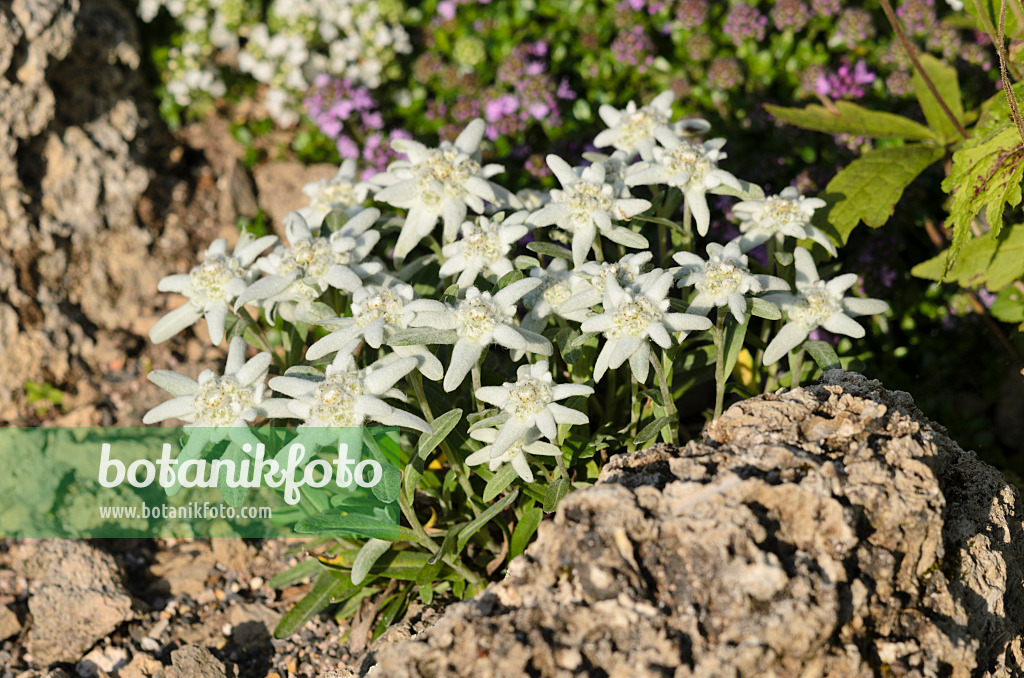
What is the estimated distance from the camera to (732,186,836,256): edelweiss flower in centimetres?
349

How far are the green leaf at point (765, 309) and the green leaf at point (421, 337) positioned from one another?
1.18m

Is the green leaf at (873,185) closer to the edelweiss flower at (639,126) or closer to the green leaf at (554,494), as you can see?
the edelweiss flower at (639,126)

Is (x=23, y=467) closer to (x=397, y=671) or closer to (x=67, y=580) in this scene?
(x=67, y=580)

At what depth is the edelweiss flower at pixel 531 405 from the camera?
2.82 meters

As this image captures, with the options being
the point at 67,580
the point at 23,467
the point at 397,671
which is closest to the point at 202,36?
the point at 23,467

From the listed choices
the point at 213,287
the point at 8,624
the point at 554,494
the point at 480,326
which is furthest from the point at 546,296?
the point at 8,624

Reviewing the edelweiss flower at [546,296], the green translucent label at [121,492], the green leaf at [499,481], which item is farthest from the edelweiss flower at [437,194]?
the green leaf at [499,481]

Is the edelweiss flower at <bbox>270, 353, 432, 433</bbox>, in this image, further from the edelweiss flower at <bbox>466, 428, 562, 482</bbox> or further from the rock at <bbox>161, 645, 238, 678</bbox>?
the rock at <bbox>161, 645, 238, 678</bbox>

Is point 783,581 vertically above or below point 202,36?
below

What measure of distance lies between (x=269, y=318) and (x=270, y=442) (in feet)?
2.27

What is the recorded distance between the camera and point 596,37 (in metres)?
6.24

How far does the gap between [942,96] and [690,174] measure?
190cm

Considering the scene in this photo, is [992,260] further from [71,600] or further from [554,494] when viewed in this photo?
[71,600]

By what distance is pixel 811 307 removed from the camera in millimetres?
3352
